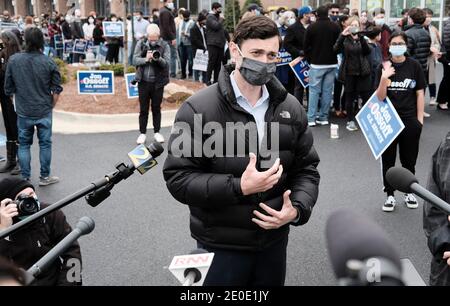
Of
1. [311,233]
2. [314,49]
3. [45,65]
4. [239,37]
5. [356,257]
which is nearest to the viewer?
[356,257]

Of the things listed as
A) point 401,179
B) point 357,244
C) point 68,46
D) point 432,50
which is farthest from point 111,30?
point 357,244

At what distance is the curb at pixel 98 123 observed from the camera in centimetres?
984

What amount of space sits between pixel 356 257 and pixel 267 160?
5.56 feet

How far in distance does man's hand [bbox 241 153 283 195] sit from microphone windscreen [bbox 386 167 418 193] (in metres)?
0.53

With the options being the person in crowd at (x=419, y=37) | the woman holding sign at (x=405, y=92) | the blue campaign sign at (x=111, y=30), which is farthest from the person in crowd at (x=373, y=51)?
the blue campaign sign at (x=111, y=30)

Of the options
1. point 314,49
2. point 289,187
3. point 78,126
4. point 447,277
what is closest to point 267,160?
point 289,187

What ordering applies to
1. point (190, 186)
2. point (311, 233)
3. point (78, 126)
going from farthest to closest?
1. point (78, 126)
2. point (311, 233)
3. point (190, 186)

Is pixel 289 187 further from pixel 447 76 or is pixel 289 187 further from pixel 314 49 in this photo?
pixel 447 76

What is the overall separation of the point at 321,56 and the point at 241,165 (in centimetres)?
712

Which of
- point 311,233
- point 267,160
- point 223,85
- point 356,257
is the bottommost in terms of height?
point 311,233

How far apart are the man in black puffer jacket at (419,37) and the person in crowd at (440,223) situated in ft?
23.5

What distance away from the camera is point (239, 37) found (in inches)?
106

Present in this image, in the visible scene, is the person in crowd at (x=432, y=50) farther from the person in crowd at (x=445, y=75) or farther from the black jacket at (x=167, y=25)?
the black jacket at (x=167, y=25)

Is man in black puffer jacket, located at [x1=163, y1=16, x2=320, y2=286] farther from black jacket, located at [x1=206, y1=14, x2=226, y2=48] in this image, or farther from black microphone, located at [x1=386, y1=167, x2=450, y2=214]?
black jacket, located at [x1=206, y1=14, x2=226, y2=48]
